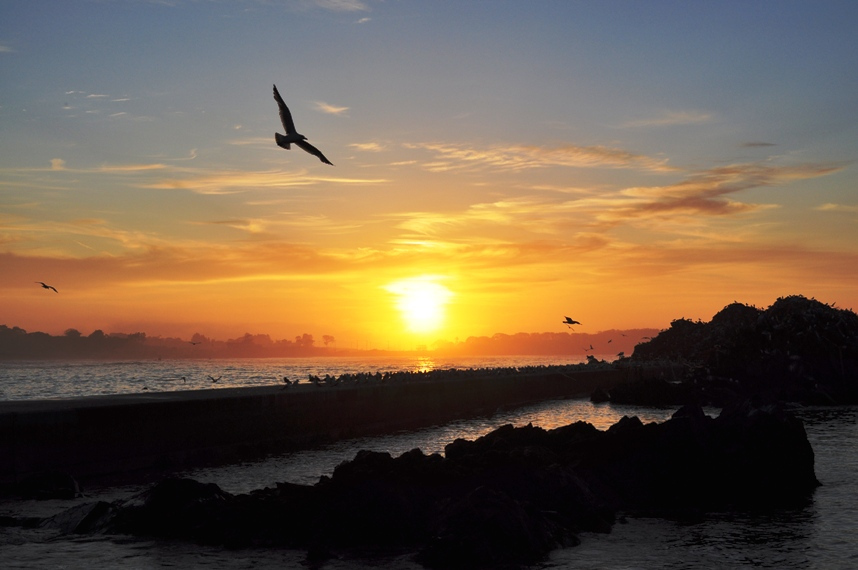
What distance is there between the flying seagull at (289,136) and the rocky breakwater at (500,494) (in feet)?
19.3

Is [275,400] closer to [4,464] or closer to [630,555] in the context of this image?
[4,464]

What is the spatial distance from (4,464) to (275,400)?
407 inches

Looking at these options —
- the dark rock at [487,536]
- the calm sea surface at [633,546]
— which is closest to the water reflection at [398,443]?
the calm sea surface at [633,546]

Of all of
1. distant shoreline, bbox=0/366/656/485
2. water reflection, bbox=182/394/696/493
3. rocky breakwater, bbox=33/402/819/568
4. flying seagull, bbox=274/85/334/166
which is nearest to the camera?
flying seagull, bbox=274/85/334/166

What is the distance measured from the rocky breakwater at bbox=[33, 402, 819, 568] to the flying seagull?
5.89m

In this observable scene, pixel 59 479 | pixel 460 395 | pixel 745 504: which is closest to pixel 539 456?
pixel 745 504

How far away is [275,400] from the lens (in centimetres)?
2753

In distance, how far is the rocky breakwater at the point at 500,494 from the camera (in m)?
12.9

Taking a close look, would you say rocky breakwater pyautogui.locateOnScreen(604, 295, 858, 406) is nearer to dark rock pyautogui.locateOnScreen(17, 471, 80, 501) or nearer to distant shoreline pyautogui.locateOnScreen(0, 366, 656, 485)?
distant shoreline pyautogui.locateOnScreen(0, 366, 656, 485)

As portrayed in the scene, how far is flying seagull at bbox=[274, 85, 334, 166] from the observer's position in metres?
11.8

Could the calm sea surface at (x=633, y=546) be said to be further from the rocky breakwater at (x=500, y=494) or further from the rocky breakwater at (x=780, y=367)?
the rocky breakwater at (x=780, y=367)

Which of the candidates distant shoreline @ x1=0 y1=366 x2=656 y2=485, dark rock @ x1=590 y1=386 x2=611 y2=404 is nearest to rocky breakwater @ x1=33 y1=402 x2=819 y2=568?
distant shoreline @ x1=0 y1=366 x2=656 y2=485

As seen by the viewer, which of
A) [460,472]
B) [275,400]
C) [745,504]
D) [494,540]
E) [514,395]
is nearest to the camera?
[494,540]

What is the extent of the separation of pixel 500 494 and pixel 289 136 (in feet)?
21.2
